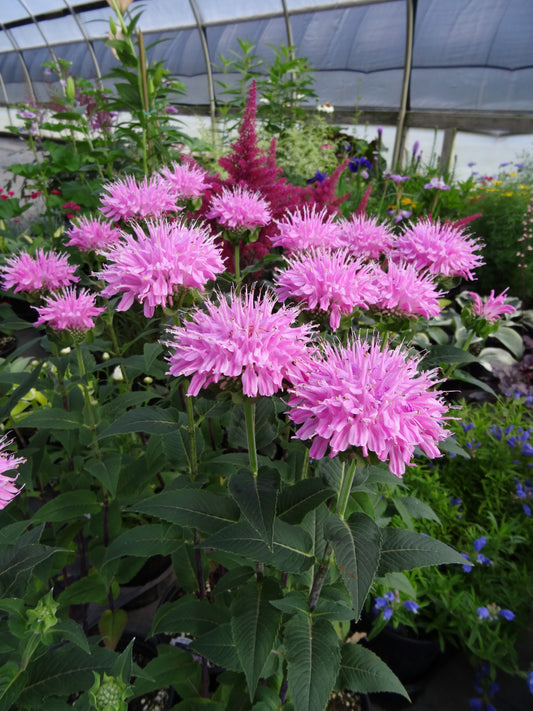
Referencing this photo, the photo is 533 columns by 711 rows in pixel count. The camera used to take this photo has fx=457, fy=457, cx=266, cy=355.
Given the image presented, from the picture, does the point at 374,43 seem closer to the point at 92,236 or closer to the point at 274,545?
the point at 92,236

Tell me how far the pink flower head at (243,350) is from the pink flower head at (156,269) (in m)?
0.13

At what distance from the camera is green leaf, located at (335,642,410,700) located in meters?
0.74

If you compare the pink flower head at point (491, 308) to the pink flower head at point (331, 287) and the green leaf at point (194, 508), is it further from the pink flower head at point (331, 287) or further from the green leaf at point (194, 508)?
the green leaf at point (194, 508)

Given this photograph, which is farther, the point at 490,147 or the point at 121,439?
the point at 490,147

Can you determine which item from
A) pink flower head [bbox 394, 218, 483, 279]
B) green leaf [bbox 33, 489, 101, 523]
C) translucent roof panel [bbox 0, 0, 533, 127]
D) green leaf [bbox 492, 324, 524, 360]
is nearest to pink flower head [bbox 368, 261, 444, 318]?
pink flower head [bbox 394, 218, 483, 279]

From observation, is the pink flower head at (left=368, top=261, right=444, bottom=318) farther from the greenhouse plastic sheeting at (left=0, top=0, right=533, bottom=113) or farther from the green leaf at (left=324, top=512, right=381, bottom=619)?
the greenhouse plastic sheeting at (left=0, top=0, right=533, bottom=113)

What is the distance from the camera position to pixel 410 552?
0.69 m

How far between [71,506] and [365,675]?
70cm

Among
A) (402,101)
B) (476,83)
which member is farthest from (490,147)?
(402,101)

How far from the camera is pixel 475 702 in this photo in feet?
4.16

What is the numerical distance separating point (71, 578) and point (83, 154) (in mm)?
2287

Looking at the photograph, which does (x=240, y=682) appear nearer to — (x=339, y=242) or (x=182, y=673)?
(x=182, y=673)

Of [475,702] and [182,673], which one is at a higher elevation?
[182,673]

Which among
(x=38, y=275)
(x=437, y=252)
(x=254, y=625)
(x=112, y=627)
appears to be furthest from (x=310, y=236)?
(x=112, y=627)
